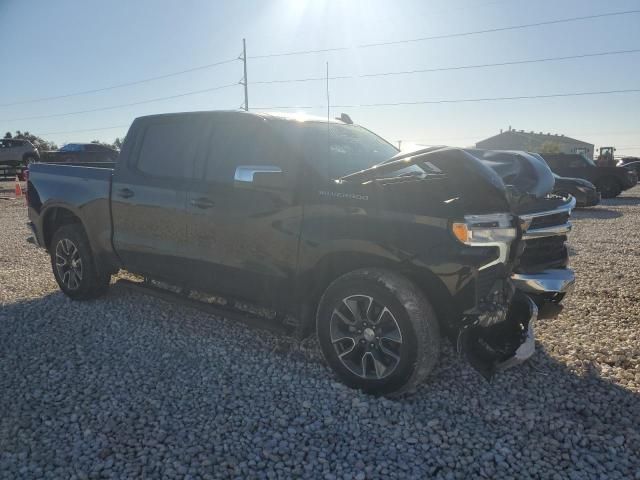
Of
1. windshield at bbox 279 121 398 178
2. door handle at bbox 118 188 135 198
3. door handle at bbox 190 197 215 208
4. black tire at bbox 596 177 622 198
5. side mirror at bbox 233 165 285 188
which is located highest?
windshield at bbox 279 121 398 178

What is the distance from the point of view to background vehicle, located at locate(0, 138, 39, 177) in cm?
2766

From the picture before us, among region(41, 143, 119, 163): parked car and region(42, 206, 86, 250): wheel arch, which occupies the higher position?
A: region(41, 143, 119, 163): parked car

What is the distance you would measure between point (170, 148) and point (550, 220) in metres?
3.33

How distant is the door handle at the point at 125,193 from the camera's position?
455cm

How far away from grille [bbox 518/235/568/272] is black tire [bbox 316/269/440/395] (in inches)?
45.6

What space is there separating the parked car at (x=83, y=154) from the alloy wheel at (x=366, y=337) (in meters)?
23.2

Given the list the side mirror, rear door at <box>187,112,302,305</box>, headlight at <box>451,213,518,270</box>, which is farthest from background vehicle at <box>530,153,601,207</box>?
the side mirror

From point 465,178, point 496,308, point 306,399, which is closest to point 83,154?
point 306,399

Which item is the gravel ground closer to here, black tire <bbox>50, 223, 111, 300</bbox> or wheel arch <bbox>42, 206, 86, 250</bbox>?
black tire <bbox>50, 223, 111, 300</bbox>

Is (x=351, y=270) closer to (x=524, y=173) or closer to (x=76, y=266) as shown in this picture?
(x=524, y=173)

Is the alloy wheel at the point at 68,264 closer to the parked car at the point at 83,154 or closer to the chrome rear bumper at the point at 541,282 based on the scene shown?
the chrome rear bumper at the point at 541,282

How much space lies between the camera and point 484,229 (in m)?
2.96

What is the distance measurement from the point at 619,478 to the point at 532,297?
4.81 feet

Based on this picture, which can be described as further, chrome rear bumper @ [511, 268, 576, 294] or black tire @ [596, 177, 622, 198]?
black tire @ [596, 177, 622, 198]
